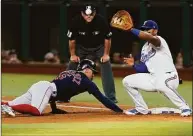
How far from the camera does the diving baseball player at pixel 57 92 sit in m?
9.56

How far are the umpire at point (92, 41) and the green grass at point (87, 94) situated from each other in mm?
977

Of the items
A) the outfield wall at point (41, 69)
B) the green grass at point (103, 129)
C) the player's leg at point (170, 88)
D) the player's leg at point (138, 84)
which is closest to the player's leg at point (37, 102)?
the green grass at point (103, 129)

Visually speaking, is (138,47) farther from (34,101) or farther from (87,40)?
(34,101)

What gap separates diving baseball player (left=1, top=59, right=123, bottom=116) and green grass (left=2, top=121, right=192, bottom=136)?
2.37ft

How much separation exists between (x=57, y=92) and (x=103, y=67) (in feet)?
6.78

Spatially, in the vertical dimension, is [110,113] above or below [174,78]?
below

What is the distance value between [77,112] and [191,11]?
321 inches

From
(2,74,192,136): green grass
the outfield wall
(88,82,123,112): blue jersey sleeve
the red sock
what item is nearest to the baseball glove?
(88,82,123,112): blue jersey sleeve

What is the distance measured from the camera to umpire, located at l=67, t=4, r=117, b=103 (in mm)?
11602

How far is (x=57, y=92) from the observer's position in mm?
9812

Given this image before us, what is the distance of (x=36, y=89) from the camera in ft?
32.0

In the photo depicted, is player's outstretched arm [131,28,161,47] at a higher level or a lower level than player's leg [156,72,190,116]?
higher

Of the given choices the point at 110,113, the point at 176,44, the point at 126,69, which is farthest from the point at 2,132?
the point at 176,44

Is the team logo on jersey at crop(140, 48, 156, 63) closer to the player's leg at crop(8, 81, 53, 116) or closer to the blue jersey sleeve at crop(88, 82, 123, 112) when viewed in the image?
the blue jersey sleeve at crop(88, 82, 123, 112)
